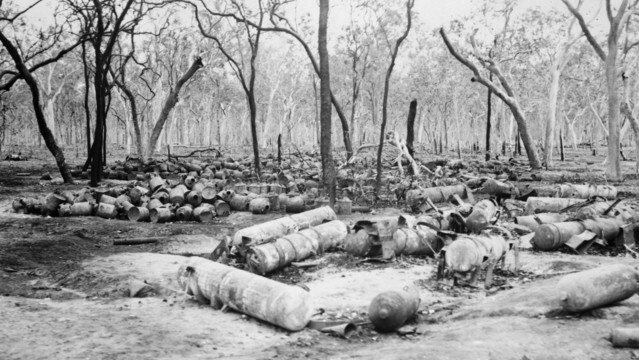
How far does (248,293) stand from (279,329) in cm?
45

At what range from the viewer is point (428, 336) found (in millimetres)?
3967

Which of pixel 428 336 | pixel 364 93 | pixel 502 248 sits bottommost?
pixel 428 336

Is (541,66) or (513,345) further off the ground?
(541,66)

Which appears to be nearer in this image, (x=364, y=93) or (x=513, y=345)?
(x=513, y=345)

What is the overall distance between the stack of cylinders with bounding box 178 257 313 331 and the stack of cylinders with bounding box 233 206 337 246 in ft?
3.73

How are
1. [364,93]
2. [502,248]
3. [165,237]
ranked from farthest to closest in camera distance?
[364,93], [165,237], [502,248]

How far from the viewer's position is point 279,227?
6980mm

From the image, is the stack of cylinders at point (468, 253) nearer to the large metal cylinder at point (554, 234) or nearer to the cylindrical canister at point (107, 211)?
the large metal cylinder at point (554, 234)

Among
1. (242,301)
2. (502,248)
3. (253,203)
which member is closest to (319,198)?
(253,203)

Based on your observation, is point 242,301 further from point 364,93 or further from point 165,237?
point 364,93

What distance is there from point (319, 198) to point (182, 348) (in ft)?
25.6

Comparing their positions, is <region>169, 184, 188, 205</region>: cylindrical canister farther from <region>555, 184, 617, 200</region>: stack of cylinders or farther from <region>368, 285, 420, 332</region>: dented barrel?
<region>555, 184, 617, 200</region>: stack of cylinders

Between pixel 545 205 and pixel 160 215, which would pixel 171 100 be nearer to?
pixel 160 215

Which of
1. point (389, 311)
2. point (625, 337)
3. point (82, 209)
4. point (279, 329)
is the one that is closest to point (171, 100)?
point (82, 209)
